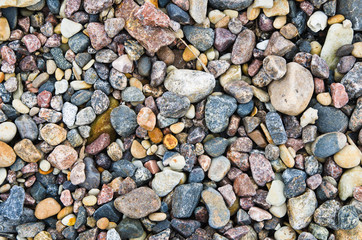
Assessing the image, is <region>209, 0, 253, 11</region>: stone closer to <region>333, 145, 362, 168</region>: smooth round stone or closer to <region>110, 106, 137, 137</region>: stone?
<region>110, 106, 137, 137</region>: stone

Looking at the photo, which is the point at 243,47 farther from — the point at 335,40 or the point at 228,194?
the point at 228,194

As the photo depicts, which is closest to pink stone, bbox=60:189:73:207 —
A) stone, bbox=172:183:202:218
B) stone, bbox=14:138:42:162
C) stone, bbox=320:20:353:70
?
stone, bbox=14:138:42:162

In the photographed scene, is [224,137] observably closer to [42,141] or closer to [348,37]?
[348,37]

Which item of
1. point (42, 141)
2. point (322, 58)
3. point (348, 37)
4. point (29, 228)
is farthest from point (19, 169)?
point (348, 37)

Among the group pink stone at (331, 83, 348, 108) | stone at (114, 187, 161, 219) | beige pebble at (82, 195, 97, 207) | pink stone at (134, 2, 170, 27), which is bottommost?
beige pebble at (82, 195, 97, 207)

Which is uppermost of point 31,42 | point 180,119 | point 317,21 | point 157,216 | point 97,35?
point 317,21

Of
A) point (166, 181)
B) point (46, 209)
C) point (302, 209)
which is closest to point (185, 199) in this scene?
point (166, 181)

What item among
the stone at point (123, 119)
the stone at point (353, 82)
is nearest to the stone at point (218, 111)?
the stone at point (123, 119)

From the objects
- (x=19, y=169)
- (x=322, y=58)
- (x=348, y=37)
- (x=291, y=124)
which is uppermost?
(x=348, y=37)
